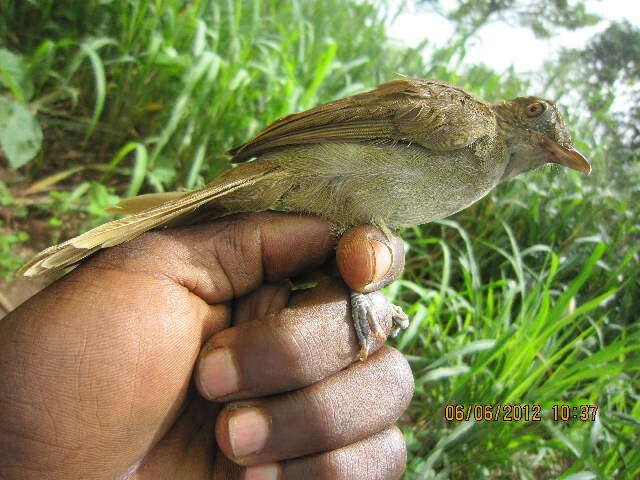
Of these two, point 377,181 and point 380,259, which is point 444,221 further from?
point 380,259

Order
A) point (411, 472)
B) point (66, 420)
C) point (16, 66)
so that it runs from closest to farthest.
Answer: point (66, 420)
point (411, 472)
point (16, 66)

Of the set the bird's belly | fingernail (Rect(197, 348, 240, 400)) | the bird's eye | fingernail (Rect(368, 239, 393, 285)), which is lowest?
fingernail (Rect(197, 348, 240, 400))

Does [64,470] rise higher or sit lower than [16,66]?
lower

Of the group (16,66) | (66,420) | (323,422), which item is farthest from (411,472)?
(16,66)

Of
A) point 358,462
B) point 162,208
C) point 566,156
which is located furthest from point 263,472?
point 566,156

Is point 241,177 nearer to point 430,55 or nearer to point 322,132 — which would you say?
point 322,132

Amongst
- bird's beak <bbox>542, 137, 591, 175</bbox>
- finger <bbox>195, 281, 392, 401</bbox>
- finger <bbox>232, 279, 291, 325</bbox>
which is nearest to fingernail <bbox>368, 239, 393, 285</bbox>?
finger <bbox>195, 281, 392, 401</bbox>

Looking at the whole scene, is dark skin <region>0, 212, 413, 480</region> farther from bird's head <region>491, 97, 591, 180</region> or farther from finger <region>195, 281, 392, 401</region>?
bird's head <region>491, 97, 591, 180</region>

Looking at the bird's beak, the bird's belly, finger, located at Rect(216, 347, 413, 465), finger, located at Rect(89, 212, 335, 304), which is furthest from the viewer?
the bird's beak
